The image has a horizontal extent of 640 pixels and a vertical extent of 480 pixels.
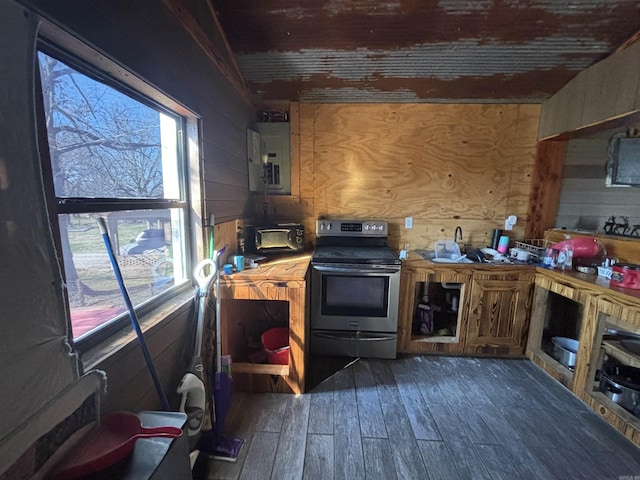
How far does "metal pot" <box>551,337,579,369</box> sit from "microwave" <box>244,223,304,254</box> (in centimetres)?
234

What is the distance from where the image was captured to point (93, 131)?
1.05 metres

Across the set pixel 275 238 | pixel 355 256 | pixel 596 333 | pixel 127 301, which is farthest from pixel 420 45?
pixel 127 301

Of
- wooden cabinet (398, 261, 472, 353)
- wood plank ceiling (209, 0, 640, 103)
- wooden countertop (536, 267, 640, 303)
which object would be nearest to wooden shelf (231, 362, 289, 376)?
wooden cabinet (398, 261, 472, 353)

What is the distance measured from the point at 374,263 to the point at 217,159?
1.45 m

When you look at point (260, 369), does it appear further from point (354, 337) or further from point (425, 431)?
point (425, 431)

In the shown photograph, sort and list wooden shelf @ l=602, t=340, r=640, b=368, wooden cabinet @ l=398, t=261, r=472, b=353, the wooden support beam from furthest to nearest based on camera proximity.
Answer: wooden cabinet @ l=398, t=261, r=472, b=353
wooden shelf @ l=602, t=340, r=640, b=368
the wooden support beam

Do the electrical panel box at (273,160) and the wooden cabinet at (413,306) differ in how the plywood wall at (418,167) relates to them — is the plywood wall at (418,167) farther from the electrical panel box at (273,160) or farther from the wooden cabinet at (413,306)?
the wooden cabinet at (413,306)

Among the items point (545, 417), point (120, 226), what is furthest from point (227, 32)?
point (545, 417)

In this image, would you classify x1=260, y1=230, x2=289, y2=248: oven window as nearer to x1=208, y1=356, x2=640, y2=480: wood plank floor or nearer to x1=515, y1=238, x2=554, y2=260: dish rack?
x1=208, y1=356, x2=640, y2=480: wood plank floor

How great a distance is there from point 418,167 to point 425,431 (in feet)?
7.44

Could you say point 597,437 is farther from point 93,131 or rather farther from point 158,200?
point 93,131

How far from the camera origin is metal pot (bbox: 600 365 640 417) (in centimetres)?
170

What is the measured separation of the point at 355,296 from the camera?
7.91ft

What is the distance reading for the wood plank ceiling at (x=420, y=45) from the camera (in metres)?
1.81
